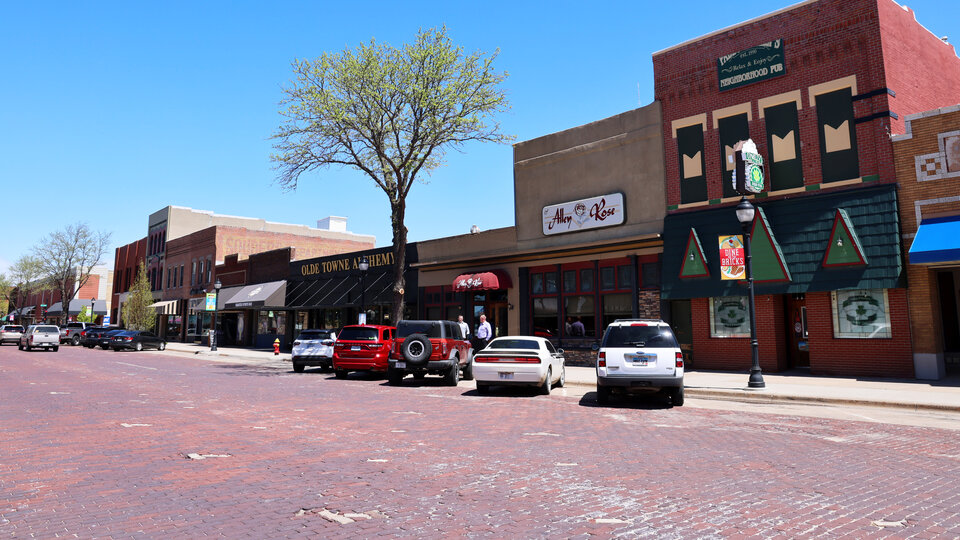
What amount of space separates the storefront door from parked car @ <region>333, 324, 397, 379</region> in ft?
42.8

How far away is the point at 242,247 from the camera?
1969 inches

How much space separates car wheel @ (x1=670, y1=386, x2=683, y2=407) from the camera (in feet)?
41.0

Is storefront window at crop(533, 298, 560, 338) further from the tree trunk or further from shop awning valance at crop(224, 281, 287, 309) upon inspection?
shop awning valance at crop(224, 281, 287, 309)

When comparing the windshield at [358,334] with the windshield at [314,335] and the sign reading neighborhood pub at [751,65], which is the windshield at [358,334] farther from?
the sign reading neighborhood pub at [751,65]

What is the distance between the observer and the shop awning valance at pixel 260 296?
127ft

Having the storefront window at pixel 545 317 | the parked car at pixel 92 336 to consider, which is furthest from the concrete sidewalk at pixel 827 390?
the parked car at pixel 92 336

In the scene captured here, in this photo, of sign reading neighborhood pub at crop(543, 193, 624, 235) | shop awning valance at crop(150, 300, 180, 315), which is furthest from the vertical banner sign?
shop awning valance at crop(150, 300, 180, 315)

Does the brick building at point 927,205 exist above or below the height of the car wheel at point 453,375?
above

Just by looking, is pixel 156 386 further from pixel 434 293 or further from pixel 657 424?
pixel 434 293

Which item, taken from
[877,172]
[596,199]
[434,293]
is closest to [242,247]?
[434,293]

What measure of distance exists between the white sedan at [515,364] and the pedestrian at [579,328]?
9.02 meters

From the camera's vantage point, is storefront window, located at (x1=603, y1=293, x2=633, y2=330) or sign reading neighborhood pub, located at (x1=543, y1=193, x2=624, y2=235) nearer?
storefront window, located at (x1=603, y1=293, x2=633, y2=330)

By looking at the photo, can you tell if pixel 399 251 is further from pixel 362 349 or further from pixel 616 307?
pixel 616 307

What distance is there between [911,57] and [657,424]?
1672 centimetres
